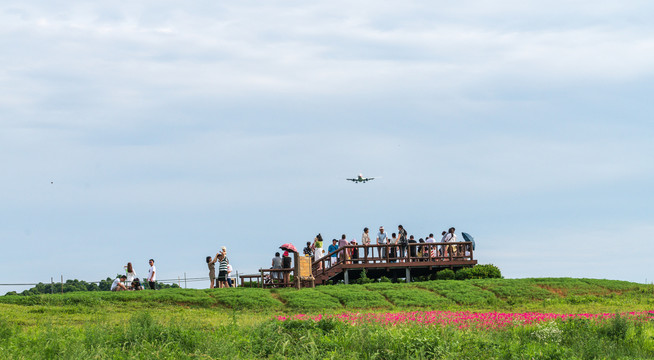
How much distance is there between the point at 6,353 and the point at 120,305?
1066 centimetres

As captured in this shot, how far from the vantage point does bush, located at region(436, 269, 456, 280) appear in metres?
31.9

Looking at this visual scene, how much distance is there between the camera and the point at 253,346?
534 inches

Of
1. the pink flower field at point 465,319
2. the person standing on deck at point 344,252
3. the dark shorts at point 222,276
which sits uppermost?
the person standing on deck at point 344,252

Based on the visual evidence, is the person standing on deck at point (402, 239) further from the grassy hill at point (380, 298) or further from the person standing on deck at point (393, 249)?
the grassy hill at point (380, 298)

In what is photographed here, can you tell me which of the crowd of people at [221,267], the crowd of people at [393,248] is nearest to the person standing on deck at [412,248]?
the crowd of people at [393,248]

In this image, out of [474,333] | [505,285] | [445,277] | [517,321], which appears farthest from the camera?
[445,277]

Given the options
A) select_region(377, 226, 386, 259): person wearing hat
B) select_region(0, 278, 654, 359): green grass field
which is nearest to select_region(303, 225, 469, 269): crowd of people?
select_region(377, 226, 386, 259): person wearing hat

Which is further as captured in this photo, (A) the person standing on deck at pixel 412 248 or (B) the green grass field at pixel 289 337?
(A) the person standing on deck at pixel 412 248

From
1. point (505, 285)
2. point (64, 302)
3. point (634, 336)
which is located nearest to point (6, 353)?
point (64, 302)

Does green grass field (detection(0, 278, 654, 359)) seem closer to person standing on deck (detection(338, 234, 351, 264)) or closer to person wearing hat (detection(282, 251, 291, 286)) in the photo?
person wearing hat (detection(282, 251, 291, 286))

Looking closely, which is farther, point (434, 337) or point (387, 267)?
point (387, 267)

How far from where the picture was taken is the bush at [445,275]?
1257 inches

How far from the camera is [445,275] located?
1266 inches

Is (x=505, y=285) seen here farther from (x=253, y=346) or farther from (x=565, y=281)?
(x=253, y=346)
